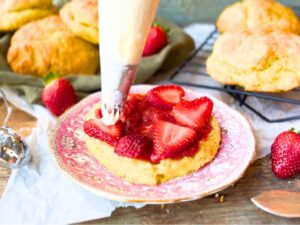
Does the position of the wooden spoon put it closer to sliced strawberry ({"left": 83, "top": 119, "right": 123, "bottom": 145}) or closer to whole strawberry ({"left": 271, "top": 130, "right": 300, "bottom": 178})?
whole strawberry ({"left": 271, "top": 130, "right": 300, "bottom": 178})

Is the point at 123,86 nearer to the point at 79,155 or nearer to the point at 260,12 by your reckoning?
the point at 79,155

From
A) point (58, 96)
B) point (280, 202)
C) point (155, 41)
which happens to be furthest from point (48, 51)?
point (280, 202)

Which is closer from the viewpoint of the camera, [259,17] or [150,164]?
[150,164]

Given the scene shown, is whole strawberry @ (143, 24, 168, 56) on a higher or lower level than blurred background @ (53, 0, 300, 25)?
higher

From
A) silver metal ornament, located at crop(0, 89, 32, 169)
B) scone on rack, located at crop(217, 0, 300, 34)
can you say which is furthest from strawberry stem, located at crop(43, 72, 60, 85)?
scone on rack, located at crop(217, 0, 300, 34)

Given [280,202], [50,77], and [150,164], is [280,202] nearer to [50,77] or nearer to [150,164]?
[150,164]

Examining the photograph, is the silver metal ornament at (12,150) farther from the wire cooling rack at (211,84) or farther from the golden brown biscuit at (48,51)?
the wire cooling rack at (211,84)

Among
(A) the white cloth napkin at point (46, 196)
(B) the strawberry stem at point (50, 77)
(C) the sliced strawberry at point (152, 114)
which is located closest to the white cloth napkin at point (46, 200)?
(A) the white cloth napkin at point (46, 196)

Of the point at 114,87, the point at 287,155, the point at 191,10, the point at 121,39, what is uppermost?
the point at 121,39
